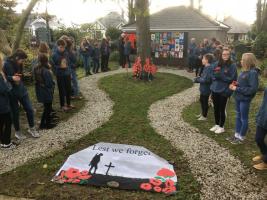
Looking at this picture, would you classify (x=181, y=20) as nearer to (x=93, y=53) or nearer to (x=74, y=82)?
(x=93, y=53)

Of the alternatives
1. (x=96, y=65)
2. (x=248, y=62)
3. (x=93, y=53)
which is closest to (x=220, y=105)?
(x=248, y=62)

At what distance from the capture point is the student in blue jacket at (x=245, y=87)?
5.97 meters

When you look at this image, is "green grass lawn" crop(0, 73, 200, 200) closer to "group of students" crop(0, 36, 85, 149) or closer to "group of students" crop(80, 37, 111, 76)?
"group of students" crop(0, 36, 85, 149)

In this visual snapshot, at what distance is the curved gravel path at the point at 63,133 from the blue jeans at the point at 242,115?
342 cm

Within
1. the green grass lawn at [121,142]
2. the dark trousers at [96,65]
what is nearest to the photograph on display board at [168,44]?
the dark trousers at [96,65]

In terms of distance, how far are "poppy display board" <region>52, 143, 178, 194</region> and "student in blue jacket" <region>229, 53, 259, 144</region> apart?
→ 2060mm

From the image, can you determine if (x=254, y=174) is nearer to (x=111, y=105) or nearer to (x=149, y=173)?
(x=149, y=173)

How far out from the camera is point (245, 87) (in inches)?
240

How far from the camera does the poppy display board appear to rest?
4871 millimetres

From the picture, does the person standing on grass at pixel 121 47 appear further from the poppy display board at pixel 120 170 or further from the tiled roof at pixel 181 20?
the poppy display board at pixel 120 170

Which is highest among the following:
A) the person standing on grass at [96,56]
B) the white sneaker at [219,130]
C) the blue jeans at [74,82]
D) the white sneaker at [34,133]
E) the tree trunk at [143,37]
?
the tree trunk at [143,37]

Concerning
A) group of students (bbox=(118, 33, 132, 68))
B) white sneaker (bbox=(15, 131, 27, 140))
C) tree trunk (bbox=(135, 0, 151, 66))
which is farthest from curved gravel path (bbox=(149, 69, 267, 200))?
group of students (bbox=(118, 33, 132, 68))

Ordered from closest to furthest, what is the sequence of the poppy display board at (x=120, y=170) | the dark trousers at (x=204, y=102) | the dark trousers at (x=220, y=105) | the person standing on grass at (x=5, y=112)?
the poppy display board at (x=120, y=170) → the person standing on grass at (x=5, y=112) → the dark trousers at (x=220, y=105) → the dark trousers at (x=204, y=102)

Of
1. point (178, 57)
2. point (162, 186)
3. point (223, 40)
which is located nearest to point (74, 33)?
point (178, 57)
